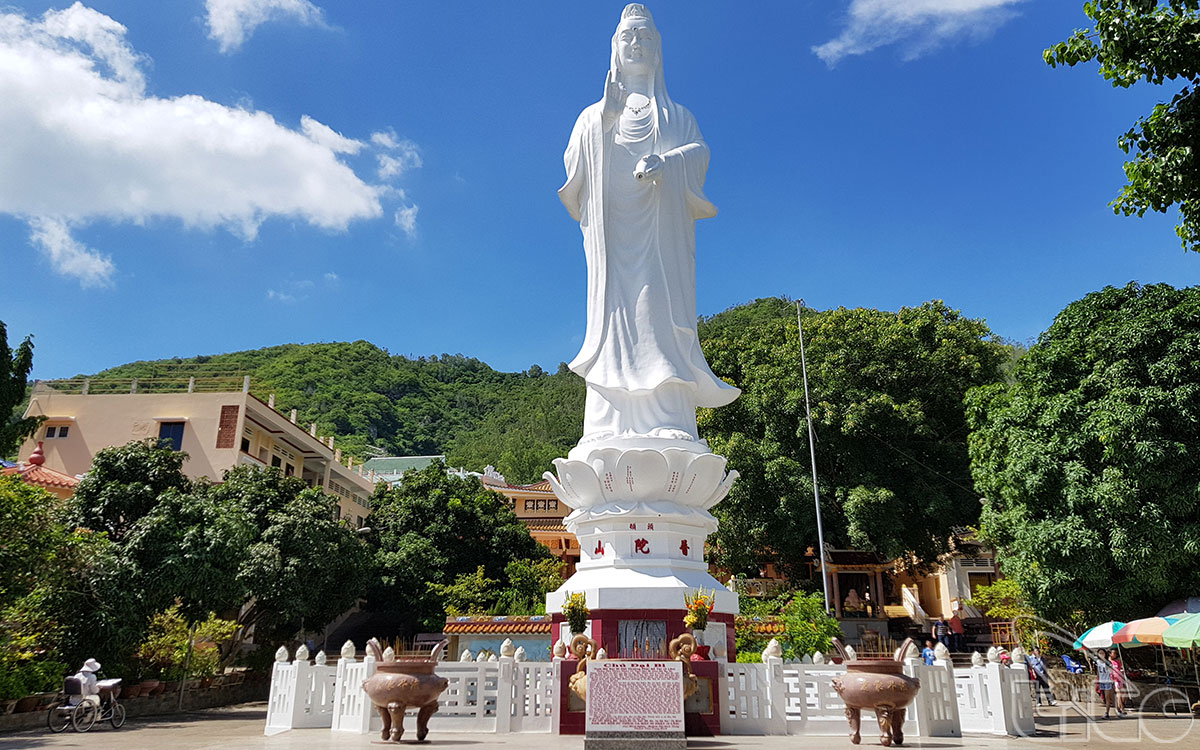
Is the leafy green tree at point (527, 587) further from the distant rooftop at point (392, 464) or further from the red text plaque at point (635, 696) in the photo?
the distant rooftop at point (392, 464)

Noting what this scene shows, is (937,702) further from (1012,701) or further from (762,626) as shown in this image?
(762,626)

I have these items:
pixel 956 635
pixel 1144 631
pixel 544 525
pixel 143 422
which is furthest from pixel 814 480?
pixel 143 422

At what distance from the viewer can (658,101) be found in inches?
571

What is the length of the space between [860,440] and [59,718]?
19.7m

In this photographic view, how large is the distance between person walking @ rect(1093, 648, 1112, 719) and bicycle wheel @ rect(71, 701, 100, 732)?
51.3ft

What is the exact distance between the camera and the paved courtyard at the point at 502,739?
8.48 meters

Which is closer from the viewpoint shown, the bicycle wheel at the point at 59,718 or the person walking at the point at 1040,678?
the bicycle wheel at the point at 59,718

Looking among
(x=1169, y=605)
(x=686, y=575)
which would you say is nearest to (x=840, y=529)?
(x=1169, y=605)

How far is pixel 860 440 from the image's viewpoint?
24.3 metres

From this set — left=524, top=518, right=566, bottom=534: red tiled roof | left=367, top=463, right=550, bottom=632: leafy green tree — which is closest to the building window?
left=367, top=463, right=550, bottom=632: leafy green tree

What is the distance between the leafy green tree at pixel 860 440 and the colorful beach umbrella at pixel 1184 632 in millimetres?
9450

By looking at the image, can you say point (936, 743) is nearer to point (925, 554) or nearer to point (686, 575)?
point (686, 575)

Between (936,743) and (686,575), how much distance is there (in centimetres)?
390

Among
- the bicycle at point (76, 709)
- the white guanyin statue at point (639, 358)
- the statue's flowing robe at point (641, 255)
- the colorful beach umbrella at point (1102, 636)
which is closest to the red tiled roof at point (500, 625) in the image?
the white guanyin statue at point (639, 358)
